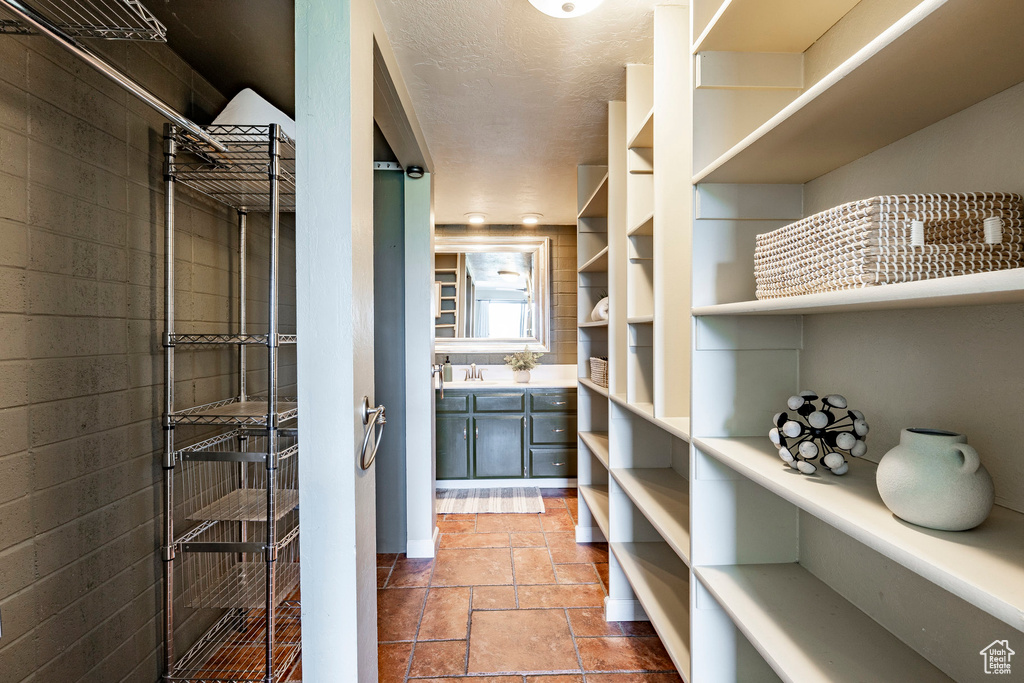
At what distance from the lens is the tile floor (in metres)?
1.89

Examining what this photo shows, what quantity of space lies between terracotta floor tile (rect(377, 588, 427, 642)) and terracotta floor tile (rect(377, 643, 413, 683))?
0.06 m

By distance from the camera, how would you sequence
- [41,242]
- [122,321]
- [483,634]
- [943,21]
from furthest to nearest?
1. [483,634]
2. [122,321]
3. [41,242]
4. [943,21]

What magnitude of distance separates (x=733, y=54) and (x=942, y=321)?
2.65 feet

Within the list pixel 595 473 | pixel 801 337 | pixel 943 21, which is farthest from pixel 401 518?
pixel 943 21

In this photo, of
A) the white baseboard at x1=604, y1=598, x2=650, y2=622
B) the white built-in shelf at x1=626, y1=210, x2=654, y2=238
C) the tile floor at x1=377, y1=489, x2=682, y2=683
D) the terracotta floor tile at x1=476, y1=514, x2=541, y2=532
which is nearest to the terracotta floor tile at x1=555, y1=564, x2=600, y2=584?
the tile floor at x1=377, y1=489, x2=682, y2=683

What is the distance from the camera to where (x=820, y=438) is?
1.05 m

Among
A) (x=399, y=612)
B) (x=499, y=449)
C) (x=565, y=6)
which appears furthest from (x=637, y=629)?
(x=565, y=6)

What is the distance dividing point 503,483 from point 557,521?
0.83m

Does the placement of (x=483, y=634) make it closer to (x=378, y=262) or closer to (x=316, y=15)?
(x=378, y=262)

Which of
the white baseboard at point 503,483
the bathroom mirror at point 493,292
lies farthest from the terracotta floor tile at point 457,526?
the bathroom mirror at point 493,292

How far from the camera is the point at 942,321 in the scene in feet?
3.09

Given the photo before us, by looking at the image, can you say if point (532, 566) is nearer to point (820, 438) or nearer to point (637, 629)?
point (637, 629)

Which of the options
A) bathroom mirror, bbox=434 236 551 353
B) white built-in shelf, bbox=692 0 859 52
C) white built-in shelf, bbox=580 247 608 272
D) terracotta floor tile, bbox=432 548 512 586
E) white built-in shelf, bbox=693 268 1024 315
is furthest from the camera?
bathroom mirror, bbox=434 236 551 353

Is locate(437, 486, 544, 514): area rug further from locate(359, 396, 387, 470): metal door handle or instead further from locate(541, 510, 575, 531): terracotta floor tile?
locate(359, 396, 387, 470): metal door handle
